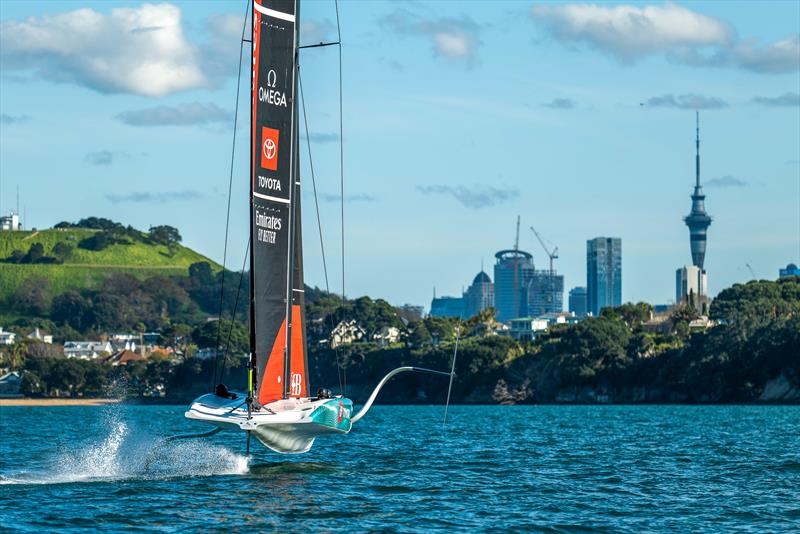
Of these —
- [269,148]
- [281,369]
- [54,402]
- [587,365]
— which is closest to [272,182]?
[269,148]

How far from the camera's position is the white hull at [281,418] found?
35.6 m

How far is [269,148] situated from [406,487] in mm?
10013

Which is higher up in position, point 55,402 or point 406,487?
point 55,402

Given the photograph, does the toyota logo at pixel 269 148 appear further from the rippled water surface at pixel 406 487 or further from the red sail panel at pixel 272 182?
the rippled water surface at pixel 406 487

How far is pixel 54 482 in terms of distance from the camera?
128ft

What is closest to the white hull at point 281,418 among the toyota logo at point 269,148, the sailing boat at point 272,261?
the sailing boat at point 272,261

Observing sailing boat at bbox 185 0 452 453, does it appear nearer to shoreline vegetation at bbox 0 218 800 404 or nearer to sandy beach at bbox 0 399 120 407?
shoreline vegetation at bbox 0 218 800 404

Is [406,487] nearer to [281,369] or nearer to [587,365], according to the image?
[281,369]

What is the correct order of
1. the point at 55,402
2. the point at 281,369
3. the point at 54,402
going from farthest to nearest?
the point at 55,402 < the point at 54,402 < the point at 281,369

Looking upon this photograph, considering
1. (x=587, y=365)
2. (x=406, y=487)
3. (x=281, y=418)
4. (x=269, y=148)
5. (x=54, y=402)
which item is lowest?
(x=406, y=487)

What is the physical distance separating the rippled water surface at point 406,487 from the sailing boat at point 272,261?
1898mm

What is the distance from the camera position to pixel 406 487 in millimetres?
39188

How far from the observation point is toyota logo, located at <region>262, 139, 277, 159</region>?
1439 inches

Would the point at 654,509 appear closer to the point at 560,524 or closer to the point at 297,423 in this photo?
the point at 560,524
